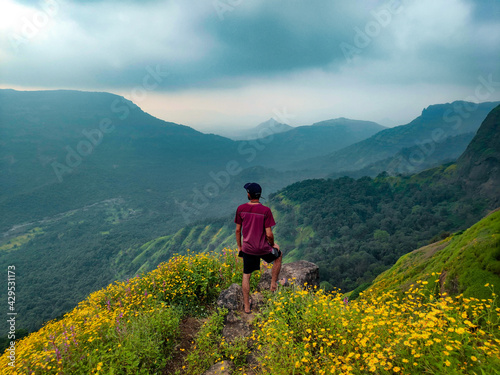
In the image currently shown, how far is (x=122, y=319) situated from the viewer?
20.4ft

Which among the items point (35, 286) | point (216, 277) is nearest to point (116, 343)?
point (216, 277)

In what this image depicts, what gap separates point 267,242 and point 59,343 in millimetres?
A: 4888

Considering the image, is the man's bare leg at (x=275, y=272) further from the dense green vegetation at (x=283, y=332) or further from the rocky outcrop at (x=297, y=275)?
the rocky outcrop at (x=297, y=275)

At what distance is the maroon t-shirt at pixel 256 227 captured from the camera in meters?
5.81

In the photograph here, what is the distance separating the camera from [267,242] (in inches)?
235

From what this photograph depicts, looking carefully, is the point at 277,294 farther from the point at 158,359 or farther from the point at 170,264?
the point at 170,264

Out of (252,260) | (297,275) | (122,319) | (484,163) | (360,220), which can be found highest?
(484,163)

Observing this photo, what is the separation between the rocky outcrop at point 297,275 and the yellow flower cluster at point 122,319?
1126 millimetres

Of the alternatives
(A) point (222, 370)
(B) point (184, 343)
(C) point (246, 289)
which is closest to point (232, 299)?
(C) point (246, 289)

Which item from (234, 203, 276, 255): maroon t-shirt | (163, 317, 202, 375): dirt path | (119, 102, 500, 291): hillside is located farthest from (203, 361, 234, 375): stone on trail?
(119, 102, 500, 291): hillside

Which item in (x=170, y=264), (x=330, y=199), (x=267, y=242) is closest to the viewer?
(x=267, y=242)

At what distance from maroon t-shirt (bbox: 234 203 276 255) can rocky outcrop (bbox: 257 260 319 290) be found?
2.04m

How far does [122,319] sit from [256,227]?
162 inches

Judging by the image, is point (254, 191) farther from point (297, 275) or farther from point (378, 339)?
point (378, 339)
